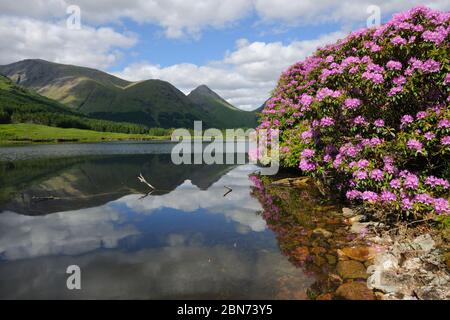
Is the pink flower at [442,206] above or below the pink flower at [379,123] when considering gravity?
below

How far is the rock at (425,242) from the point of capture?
393 inches

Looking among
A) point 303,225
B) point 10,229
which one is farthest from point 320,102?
point 10,229

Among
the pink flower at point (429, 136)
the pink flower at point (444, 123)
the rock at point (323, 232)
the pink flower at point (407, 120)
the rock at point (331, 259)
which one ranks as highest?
the pink flower at point (407, 120)

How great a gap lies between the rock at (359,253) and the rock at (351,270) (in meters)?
0.38

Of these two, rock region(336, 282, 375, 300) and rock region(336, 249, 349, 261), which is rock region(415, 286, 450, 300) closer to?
rock region(336, 282, 375, 300)

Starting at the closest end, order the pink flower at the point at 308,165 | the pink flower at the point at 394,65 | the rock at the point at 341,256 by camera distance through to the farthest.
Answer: the rock at the point at 341,256
the pink flower at the point at 394,65
the pink flower at the point at 308,165

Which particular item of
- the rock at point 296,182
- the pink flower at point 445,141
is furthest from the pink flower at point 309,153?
the rock at point 296,182

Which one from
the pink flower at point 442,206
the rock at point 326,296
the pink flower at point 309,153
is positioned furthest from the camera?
the pink flower at point 309,153

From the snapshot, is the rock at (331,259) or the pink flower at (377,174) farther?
the pink flower at (377,174)

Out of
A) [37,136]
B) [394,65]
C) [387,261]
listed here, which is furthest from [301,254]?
[37,136]

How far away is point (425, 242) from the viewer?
10.3 meters

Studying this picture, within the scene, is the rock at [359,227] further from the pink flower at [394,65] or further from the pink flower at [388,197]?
the pink flower at [394,65]

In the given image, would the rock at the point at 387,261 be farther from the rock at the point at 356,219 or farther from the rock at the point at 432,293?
the rock at the point at 356,219

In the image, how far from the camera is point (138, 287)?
927 cm
